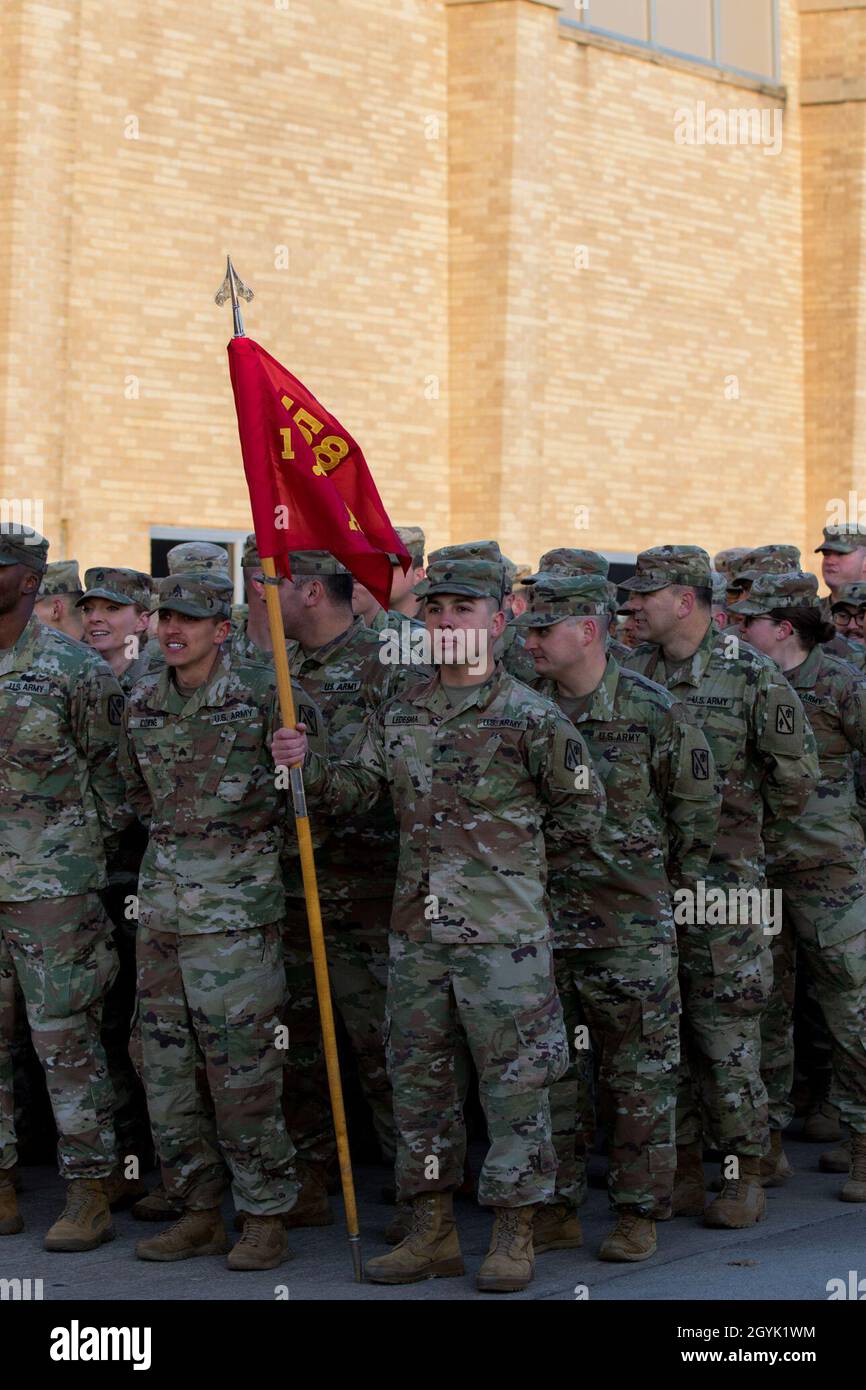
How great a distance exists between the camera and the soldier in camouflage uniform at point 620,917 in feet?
20.4

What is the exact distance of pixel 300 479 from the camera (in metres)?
6.45

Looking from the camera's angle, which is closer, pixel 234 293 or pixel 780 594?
pixel 234 293

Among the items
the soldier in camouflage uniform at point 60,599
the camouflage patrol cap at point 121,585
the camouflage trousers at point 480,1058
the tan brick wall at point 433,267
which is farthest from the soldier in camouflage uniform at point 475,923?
the tan brick wall at point 433,267

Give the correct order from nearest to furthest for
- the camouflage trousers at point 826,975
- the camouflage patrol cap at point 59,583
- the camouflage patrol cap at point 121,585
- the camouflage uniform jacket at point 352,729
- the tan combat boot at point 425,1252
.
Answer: the tan combat boot at point 425,1252, the camouflage uniform jacket at point 352,729, the camouflage trousers at point 826,975, the camouflage patrol cap at point 121,585, the camouflage patrol cap at point 59,583

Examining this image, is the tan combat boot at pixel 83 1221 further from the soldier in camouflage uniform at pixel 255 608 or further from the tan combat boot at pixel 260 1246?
the soldier in camouflage uniform at pixel 255 608

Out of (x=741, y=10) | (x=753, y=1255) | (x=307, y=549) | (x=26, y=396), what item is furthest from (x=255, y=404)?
(x=741, y=10)

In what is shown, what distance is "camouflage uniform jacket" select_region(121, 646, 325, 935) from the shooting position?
19.9ft

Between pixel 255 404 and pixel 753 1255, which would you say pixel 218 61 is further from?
pixel 753 1255

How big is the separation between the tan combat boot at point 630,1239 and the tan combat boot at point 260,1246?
3.36 ft

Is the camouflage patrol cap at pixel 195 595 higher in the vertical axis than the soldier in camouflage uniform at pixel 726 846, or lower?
higher

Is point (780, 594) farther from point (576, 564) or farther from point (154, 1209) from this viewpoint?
point (154, 1209)

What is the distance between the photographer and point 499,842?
586 cm

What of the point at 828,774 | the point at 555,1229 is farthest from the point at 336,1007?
the point at 828,774

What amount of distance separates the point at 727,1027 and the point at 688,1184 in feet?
1.97
